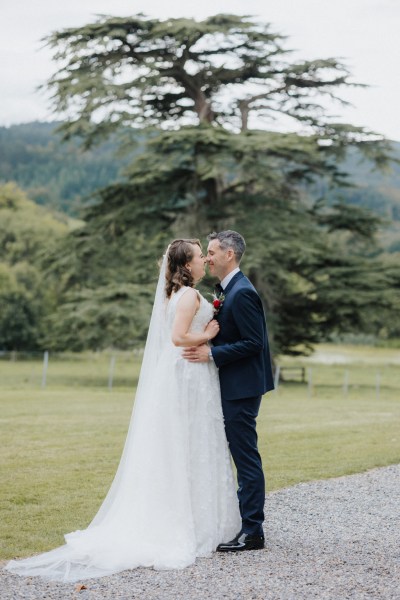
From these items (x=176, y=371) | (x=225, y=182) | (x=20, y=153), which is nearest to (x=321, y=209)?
(x=225, y=182)

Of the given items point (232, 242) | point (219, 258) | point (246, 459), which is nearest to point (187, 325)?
point (219, 258)

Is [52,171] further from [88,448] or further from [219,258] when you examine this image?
[219,258]

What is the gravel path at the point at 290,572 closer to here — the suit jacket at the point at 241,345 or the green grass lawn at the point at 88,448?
the suit jacket at the point at 241,345

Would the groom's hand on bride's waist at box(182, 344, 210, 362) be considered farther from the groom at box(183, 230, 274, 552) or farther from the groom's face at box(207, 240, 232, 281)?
the groom's face at box(207, 240, 232, 281)

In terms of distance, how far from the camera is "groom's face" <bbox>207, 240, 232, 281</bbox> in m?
6.00

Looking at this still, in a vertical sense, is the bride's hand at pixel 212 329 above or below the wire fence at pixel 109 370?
above

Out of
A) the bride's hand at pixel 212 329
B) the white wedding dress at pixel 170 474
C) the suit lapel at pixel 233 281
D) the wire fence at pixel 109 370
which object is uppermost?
the suit lapel at pixel 233 281

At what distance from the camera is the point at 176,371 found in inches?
241

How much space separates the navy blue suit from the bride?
0.10 m

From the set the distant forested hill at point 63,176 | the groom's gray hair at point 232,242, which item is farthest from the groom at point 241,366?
the distant forested hill at point 63,176

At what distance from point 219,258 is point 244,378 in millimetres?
804

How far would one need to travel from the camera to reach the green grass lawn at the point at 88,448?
24.4ft

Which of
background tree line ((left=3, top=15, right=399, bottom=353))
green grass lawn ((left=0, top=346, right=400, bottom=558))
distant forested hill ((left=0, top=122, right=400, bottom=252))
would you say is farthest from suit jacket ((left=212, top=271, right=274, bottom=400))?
distant forested hill ((left=0, top=122, right=400, bottom=252))

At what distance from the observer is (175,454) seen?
5.97 metres
